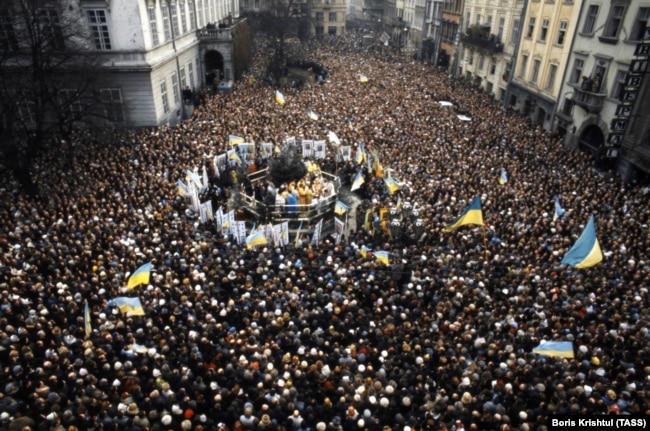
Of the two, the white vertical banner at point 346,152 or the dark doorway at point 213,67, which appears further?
the dark doorway at point 213,67

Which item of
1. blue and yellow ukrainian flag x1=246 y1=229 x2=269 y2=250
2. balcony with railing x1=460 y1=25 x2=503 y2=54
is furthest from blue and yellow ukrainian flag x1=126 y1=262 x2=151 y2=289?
balcony with railing x1=460 y1=25 x2=503 y2=54

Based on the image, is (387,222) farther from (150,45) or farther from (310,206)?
(150,45)

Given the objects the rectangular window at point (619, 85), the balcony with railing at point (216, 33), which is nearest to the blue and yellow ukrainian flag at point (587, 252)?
the rectangular window at point (619, 85)

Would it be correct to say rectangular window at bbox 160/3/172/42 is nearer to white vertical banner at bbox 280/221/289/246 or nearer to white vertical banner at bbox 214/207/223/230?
white vertical banner at bbox 214/207/223/230

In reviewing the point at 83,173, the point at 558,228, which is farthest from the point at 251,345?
the point at 83,173

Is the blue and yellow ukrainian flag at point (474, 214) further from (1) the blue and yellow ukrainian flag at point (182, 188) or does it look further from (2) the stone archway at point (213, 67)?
(2) the stone archway at point (213, 67)

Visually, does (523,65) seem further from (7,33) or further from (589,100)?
(7,33)
